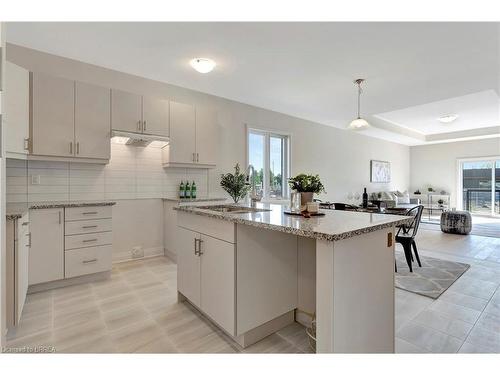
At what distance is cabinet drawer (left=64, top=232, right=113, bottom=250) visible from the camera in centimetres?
269

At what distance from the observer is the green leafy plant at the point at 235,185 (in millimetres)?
4223

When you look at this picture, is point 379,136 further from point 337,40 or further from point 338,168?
point 337,40

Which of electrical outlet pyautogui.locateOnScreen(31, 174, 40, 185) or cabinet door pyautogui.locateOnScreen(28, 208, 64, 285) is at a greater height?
electrical outlet pyautogui.locateOnScreen(31, 174, 40, 185)

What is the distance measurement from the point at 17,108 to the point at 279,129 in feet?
13.3

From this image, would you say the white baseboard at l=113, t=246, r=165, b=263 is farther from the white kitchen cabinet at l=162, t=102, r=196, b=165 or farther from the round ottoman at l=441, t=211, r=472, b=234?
the round ottoman at l=441, t=211, r=472, b=234

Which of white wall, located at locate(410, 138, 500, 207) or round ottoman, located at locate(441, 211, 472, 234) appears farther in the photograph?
white wall, located at locate(410, 138, 500, 207)

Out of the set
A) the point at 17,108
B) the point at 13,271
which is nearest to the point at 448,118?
the point at 17,108

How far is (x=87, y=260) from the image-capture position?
9.19 ft

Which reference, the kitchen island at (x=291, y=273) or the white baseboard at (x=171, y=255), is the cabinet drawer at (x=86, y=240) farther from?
the kitchen island at (x=291, y=273)

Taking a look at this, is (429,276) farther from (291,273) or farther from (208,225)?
(208,225)

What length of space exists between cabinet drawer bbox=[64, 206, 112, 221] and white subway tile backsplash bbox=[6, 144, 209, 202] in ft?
1.78

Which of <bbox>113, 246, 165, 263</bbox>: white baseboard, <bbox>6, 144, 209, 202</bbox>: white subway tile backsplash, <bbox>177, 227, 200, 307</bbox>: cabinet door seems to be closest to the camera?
<bbox>177, 227, 200, 307</bbox>: cabinet door

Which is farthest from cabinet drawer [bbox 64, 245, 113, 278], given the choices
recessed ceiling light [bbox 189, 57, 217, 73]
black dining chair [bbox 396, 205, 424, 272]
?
black dining chair [bbox 396, 205, 424, 272]
